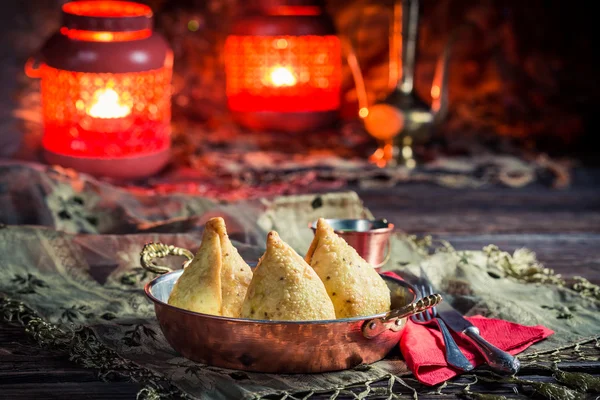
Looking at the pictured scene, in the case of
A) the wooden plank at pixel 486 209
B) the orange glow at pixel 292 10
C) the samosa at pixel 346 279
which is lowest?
the wooden plank at pixel 486 209

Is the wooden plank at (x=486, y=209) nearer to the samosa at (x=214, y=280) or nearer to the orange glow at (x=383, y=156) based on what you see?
the orange glow at (x=383, y=156)

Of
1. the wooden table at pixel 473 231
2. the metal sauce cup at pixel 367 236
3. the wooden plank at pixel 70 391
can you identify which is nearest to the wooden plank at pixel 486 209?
the wooden table at pixel 473 231

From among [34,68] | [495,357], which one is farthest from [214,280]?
[34,68]

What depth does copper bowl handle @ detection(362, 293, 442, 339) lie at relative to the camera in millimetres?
1083

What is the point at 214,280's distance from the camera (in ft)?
3.69

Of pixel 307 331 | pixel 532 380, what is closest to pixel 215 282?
pixel 307 331

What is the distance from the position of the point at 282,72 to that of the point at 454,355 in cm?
183

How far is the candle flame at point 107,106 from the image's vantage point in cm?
229

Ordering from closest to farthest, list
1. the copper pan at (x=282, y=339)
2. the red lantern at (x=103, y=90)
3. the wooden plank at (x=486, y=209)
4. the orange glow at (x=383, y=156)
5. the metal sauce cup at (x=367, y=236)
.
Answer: the copper pan at (x=282, y=339)
the metal sauce cup at (x=367, y=236)
the wooden plank at (x=486, y=209)
the red lantern at (x=103, y=90)
the orange glow at (x=383, y=156)

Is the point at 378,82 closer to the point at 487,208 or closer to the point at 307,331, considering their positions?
the point at 487,208

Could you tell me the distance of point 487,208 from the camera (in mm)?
2172

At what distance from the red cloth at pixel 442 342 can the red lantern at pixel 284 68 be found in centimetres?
170

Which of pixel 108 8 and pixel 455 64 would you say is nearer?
pixel 108 8

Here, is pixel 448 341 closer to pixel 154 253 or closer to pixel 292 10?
pixel 154 253
